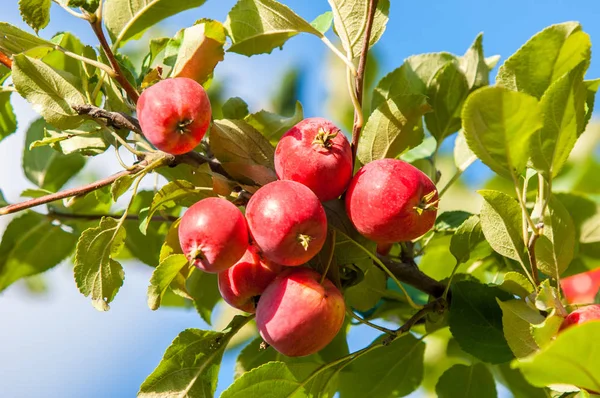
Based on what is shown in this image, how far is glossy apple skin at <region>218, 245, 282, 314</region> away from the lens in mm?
1204

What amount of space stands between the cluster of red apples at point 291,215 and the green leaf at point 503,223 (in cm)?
9

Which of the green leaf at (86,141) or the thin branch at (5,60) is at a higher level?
the thin branch at (5,60)

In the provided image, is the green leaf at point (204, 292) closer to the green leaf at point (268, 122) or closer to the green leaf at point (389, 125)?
the green leaf at point (268, 122)

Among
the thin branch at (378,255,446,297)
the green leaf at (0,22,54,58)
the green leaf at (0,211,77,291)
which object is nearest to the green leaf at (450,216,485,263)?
the thin branch at (378,255,446,297)

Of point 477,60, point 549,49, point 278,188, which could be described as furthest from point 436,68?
point 278,188

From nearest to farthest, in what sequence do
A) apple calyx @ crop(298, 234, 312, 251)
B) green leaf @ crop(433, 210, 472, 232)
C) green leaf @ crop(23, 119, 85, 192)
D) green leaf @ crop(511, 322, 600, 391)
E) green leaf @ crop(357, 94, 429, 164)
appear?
1. green leaf @ crop(511, 322, 600, 391)
2. apple calyx @ crop(298, 234, 312, 251)
3. green leaf @ crop(357, 94, 429, 164)
4. green leaf @ crop(433, 210, 472, 232)
5. green leaf @ crop(23, 119, 85, 192)

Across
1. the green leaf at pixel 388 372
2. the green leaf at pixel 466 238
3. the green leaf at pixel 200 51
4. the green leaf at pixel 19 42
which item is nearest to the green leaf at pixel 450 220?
the green leaf at pixel 466 238

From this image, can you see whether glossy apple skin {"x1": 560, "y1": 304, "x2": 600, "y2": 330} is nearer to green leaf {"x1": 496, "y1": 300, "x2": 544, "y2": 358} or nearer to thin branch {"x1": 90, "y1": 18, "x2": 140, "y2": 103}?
green leaf {"x1": 496, "y1": 300, "x2": 544, "y2": 358}

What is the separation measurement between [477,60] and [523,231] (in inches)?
19.3

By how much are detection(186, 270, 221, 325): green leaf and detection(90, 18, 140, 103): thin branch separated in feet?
1.62

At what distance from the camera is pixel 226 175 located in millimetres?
1270

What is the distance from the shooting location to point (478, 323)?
1.32 metres

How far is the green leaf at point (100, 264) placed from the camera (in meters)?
1.27

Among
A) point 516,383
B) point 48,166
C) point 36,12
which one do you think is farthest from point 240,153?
point 516,383
